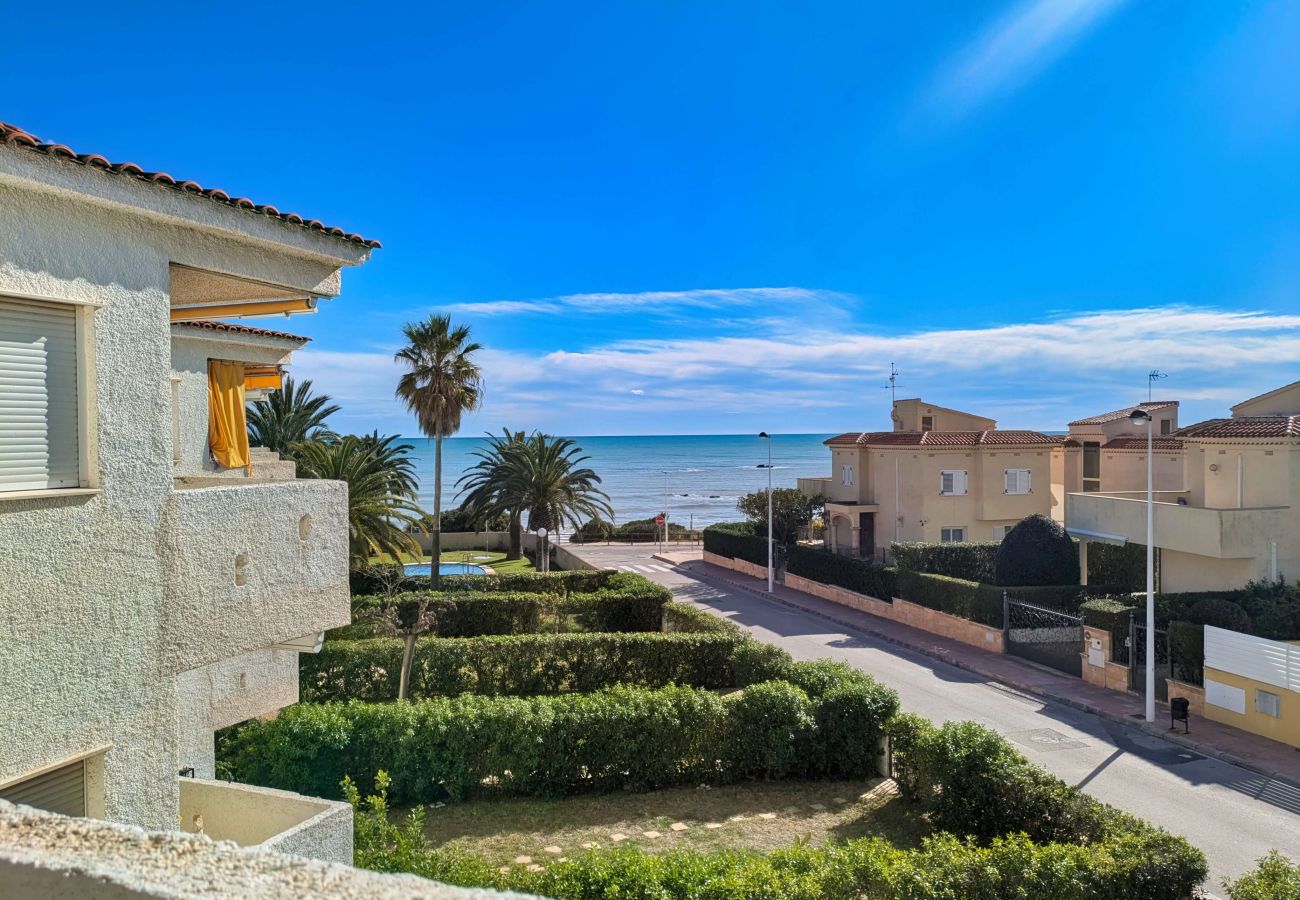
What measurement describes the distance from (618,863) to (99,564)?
5636 mm

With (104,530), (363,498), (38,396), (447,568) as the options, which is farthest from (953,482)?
(38,396)

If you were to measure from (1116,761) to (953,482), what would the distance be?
24.2 metres

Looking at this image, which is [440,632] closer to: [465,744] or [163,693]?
[465,744]

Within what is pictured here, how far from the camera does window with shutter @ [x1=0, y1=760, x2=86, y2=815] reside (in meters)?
5.87

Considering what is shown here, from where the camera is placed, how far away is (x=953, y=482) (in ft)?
130

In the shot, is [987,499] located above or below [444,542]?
above

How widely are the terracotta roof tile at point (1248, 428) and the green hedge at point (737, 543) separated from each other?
64.9ft

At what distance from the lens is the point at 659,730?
48.9ft

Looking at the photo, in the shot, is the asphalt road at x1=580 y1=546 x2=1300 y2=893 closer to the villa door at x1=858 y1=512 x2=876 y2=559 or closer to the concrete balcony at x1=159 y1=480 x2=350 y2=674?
the concrete balcony at x1=159 y1=480 x2=350 y2=674

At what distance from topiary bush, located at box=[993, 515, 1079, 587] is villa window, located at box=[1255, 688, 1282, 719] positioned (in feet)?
32.0

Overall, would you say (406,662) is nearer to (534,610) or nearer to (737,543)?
(534,610)

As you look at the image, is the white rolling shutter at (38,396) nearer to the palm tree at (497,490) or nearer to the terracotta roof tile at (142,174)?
the terracotta roof tile at (142,174)

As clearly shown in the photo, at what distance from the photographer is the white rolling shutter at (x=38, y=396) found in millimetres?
5828

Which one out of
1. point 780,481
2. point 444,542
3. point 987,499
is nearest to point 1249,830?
point 987,499
